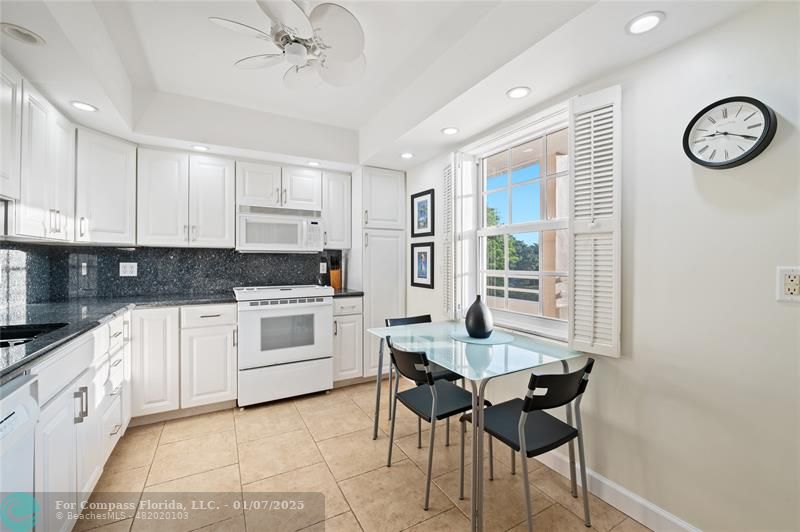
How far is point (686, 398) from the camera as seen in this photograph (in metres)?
Answer: 1.51

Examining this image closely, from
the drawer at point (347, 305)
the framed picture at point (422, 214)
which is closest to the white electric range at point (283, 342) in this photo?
the drawer at point (347, 305)

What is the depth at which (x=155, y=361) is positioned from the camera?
2.61m

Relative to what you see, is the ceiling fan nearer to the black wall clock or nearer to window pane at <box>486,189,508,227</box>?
window pane at <box>486,189,508,227</box>

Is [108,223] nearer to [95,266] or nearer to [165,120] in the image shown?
[95,266]

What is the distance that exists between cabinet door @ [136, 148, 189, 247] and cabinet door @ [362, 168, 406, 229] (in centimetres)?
160

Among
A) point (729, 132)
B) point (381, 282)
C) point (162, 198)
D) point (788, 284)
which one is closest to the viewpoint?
point (788, 284)

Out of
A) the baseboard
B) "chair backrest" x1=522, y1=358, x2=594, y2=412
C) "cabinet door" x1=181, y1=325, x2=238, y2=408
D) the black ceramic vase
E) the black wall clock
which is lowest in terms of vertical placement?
the baseboard

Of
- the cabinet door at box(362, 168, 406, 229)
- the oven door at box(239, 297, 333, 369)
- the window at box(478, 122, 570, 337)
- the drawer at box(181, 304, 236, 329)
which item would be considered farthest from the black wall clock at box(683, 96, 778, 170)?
the drawer at box(181, 304, 236, 329)

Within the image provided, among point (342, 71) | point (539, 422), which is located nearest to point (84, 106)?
point (342, 71)

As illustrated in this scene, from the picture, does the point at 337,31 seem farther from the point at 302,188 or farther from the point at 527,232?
the point at 302,188

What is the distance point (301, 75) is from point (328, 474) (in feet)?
7.55

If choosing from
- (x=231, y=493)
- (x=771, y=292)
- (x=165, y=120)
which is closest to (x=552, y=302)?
(x=771, y=292)

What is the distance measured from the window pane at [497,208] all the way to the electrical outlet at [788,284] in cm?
151

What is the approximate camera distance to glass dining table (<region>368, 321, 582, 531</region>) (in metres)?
1.50
